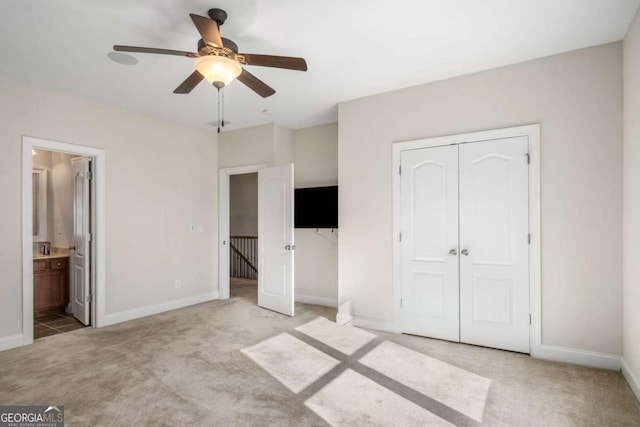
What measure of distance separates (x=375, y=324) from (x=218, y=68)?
3200mm

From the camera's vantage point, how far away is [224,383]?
2754mm

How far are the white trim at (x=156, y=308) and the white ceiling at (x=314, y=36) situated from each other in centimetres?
279

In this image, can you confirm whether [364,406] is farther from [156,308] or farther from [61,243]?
[61,243]

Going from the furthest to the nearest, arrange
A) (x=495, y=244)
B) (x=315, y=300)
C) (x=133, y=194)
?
(x=315, y=300) < (x=133, y=194) < (x=495, y=244)

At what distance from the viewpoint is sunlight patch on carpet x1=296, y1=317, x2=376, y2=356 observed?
11.6 feet

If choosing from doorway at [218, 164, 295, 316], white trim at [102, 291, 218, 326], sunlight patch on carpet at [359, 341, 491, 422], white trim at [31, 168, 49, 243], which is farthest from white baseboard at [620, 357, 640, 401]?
white trim at [31, 168, 49, 243]

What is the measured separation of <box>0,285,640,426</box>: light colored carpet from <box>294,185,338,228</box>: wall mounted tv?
5.29 ft

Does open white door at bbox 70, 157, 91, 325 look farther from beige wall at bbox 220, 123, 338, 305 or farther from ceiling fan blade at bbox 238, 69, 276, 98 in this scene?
ceiling fan blade at bbox 238, 69, 276, 98

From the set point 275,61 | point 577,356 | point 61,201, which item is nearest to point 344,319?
point 577,356

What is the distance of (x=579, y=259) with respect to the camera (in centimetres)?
309

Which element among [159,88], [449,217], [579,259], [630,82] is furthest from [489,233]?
[159,88]

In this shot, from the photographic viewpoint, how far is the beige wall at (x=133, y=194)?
11.8 feet

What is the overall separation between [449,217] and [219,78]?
8.68 ft

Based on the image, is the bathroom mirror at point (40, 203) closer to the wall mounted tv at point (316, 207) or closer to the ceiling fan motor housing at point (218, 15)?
the wall mounted tv at point (316, 207)
